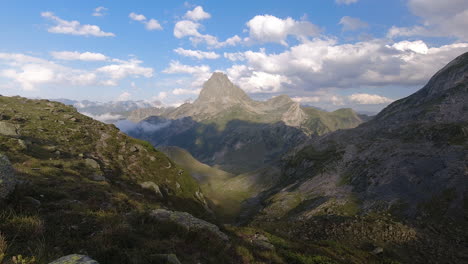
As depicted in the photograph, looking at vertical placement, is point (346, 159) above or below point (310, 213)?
above

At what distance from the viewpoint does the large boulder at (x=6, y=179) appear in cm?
1233

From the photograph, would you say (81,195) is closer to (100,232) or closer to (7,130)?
(100,232)

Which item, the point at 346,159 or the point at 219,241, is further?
the point at 346,159

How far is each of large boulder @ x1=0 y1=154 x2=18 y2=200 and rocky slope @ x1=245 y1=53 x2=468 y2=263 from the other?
145ft

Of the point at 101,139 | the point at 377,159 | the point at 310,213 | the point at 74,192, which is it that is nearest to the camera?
the point at 74,192

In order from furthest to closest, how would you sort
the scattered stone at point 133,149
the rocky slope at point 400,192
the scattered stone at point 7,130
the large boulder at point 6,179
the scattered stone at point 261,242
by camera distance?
the scattered stone at point 133,149 → the rocky slope at point 400,192 → the scattered stone at point 7,130 → the scattered stone at point 261,242 → the large boulder at point 6,179

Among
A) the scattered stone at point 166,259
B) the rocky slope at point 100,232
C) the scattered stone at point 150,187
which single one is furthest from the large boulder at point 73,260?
the scattered stone at point 150,187

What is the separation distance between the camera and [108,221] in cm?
1358

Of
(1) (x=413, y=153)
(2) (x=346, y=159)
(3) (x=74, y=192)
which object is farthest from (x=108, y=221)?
(2) (x=346, y=159)

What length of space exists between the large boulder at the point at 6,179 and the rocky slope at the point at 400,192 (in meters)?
44.2

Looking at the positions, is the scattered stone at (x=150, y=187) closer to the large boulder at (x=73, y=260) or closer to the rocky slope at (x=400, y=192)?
the rocky slope at (x=400, y=192)

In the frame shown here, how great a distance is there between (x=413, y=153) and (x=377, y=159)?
1463 centimetres

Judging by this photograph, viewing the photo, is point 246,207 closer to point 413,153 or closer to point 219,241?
point 413,153

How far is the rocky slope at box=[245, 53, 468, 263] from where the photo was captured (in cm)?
4819
